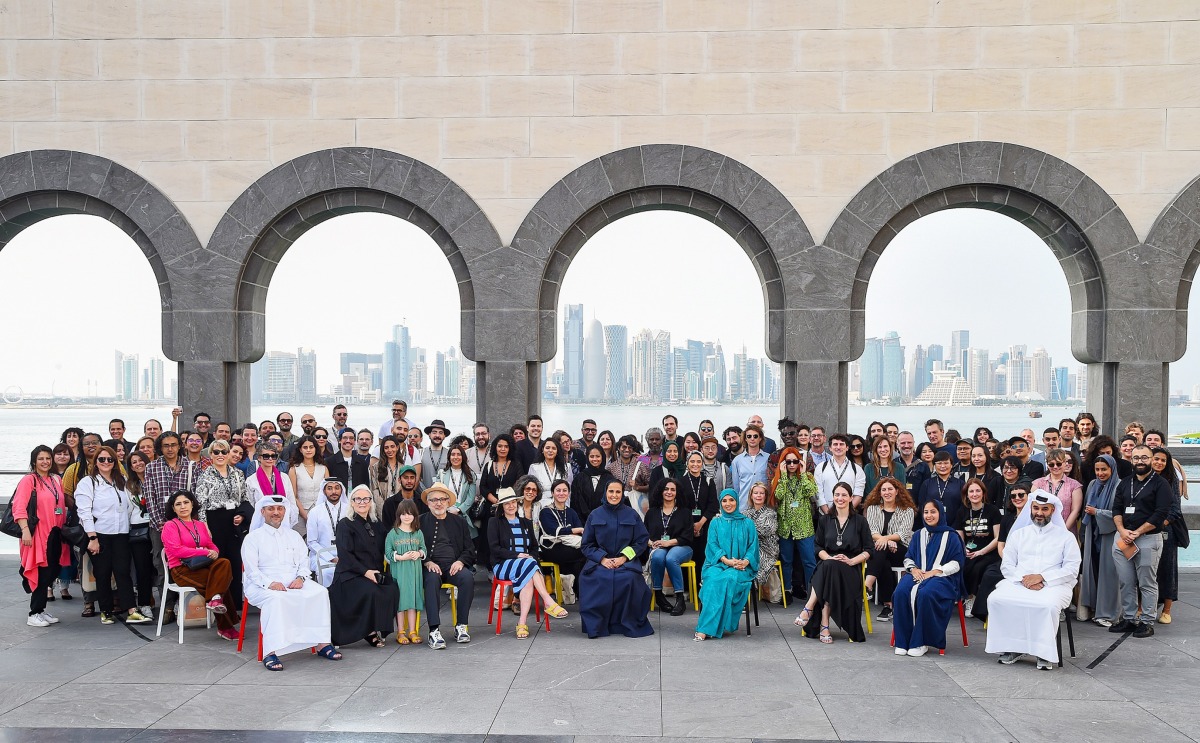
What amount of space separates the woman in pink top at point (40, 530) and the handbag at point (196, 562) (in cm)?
150

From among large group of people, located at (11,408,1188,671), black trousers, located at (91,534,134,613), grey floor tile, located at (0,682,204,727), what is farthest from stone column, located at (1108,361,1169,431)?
black trousers, located at (91,534,134,613)

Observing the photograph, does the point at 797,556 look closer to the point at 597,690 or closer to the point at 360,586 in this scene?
the point at 597,690

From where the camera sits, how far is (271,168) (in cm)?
1175

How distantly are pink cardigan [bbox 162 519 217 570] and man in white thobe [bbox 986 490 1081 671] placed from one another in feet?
20.6

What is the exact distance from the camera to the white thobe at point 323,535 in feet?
27.4

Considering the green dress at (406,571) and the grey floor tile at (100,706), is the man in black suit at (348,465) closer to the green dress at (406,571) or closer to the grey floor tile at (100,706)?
the green dress at (406,571)

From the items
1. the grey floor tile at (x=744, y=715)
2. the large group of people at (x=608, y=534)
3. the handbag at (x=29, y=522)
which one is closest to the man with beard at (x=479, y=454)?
the large group of people at (x=608, y=534)

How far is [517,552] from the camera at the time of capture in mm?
8789

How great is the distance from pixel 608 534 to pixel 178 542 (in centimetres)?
359

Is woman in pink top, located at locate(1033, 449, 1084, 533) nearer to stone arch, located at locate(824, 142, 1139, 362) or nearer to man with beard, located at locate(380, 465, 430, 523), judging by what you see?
stone arch, located at locate(824, 142, 1139, 362)

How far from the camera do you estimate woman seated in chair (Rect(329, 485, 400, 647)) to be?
7.81 m

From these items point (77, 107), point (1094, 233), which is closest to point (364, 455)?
point (77, 107)

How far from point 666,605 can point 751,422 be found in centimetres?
201

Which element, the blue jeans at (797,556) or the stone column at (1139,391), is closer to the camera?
the blue jeans at (797,556)
